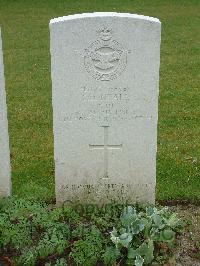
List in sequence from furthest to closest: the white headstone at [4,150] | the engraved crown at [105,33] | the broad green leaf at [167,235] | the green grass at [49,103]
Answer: the green grass at [49,103] → the white headstone at [4,150] → the engraved crown at [105,33] → the broad green leaf at [167,235]

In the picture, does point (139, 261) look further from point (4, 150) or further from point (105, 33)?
point (105, 33)

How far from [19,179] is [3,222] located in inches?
64.6

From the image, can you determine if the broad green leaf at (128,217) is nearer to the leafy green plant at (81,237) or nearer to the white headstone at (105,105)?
the leafy green plant at (81,237)

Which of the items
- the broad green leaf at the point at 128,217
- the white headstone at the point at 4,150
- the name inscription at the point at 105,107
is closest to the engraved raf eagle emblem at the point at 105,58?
the name inscription at the point at 105,107

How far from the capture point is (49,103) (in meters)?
8.21

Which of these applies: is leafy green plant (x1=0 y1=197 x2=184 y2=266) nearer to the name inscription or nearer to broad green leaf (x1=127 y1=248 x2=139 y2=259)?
broad green leaf (x1=127 y1=248 x2=139 y2=259)

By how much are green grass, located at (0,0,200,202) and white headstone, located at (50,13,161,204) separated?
1.51ft

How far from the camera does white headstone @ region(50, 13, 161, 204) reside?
14.9ft

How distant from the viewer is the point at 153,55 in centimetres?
458

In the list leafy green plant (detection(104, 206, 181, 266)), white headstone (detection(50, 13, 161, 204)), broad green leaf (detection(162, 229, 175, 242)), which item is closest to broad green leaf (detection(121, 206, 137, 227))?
leafy green plant (detection(104, 206, 181, 266))

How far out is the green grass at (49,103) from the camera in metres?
5.89

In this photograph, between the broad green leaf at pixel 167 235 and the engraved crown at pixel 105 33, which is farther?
the engraved crown at pixel 105 33

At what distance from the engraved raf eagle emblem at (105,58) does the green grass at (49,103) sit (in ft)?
3.84

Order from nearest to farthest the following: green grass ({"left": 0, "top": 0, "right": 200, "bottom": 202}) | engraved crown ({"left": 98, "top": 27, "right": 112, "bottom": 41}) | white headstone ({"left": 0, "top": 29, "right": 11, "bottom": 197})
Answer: engraved crown ({"left": 98, "top": 27, "right": 112, "bottom": 41}) < white headstone ({"left": 0, "top": 29, "right": 11, "bottom": 197}) < green grass ({"left": 0, "top": 0, "right": 200, "bottom": 202})
